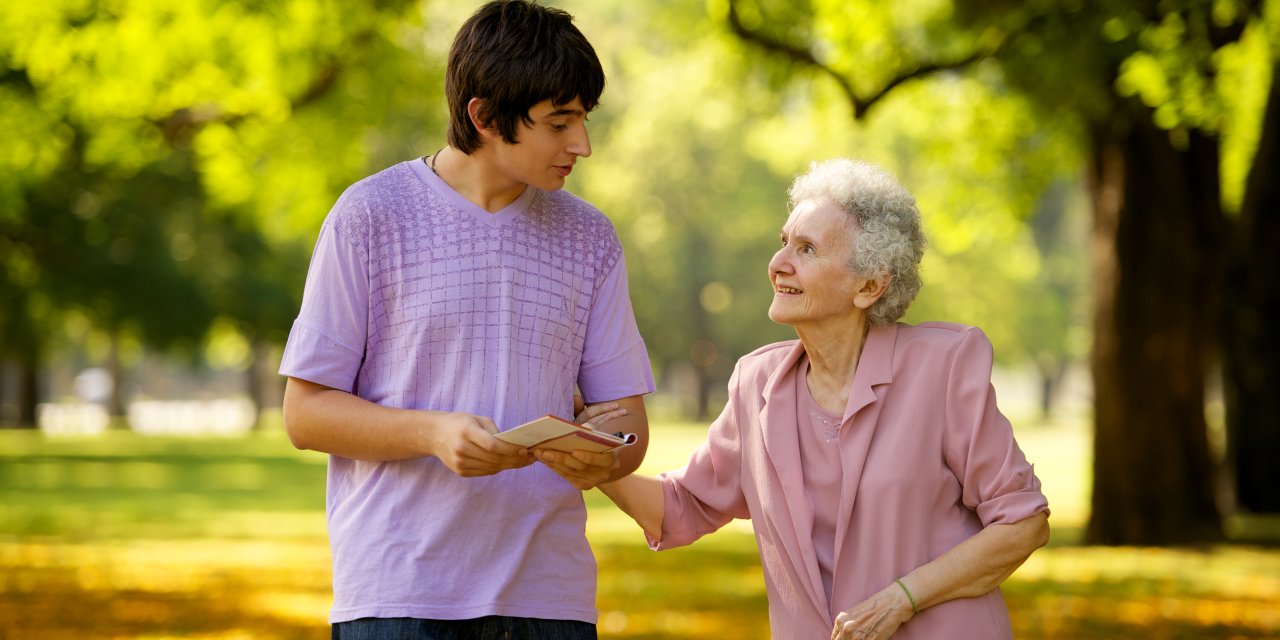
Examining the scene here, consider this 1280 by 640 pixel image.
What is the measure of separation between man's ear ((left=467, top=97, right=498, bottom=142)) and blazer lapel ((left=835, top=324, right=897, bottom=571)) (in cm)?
111

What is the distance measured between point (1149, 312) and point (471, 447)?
13.5 m

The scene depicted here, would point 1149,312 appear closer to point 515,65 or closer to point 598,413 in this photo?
point 598,413

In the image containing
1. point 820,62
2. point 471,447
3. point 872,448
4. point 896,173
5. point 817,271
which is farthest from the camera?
point 820,62

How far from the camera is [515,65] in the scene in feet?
11.2

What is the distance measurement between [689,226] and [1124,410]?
42.3m

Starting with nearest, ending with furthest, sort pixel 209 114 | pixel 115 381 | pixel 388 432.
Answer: pixel 388 432
pixel 209 114
pixel 115 381

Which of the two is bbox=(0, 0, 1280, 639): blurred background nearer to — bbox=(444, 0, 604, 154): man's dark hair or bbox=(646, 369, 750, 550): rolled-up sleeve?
bbox=(646, 369, 750, 550): rolled-up sleeve

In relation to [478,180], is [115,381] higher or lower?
lower

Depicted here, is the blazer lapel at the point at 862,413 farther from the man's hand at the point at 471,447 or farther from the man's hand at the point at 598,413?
the man's hand at the point at 471,447

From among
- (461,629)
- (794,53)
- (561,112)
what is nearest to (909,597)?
(461,629)

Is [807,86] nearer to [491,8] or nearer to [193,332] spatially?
[491,8]

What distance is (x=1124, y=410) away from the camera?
15500 millimetres

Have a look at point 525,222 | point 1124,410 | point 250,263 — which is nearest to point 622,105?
point 250,263

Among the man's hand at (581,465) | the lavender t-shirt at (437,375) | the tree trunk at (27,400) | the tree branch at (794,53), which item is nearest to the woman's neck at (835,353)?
the man's hand at (581,465)
